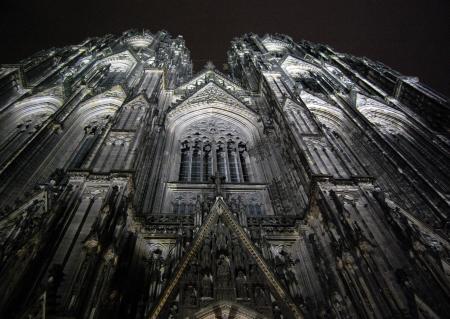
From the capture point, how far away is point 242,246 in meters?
9.66

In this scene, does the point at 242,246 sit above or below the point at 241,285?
above

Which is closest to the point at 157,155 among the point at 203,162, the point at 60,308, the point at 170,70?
the point at 203,162

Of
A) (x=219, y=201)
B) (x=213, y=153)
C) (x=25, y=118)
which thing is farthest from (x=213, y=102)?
(x=219, y=201)

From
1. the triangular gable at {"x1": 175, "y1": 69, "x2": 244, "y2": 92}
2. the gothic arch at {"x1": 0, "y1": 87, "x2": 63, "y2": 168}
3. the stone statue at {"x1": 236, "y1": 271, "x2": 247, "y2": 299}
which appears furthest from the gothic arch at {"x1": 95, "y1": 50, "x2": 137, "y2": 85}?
the stone statue at {"x1": 236, "y1": 271, "x2": 247, "y2": 299}

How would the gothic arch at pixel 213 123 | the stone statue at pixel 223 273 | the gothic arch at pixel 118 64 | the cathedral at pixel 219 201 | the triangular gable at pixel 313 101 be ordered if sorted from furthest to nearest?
the gothic arch at pixel 118 64, the triangular gable at pixel 313 101, the gothic arch at pixel 213 123, the stone statue at pixel 223 273, the cathedral at pixel 219 201

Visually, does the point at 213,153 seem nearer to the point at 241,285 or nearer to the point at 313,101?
the point at 313,101

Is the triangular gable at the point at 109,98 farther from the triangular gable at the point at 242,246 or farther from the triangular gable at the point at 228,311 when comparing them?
the triangular gable at the point at 228,311

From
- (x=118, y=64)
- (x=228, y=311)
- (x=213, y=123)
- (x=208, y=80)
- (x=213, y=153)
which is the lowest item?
(x=228, y=311)

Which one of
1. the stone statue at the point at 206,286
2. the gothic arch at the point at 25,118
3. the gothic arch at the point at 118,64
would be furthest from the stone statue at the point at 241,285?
the gothic arch at the point at 118,64

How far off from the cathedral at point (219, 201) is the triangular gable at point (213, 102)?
3.6 inches

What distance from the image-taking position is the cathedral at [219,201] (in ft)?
24.2

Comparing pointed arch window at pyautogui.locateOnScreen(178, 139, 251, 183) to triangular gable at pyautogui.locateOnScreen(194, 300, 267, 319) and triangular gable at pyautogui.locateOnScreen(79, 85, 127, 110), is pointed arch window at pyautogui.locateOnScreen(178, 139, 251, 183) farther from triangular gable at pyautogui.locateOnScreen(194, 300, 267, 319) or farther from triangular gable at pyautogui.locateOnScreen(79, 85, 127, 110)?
triangular gable at pyautogui.locateOnScreen(194, 300, 267, 319)

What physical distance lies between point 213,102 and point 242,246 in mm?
11808

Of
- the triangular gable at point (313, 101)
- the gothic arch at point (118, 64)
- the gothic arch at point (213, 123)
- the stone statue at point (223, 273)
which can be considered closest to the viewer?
the stone statue at point (223, 273)
